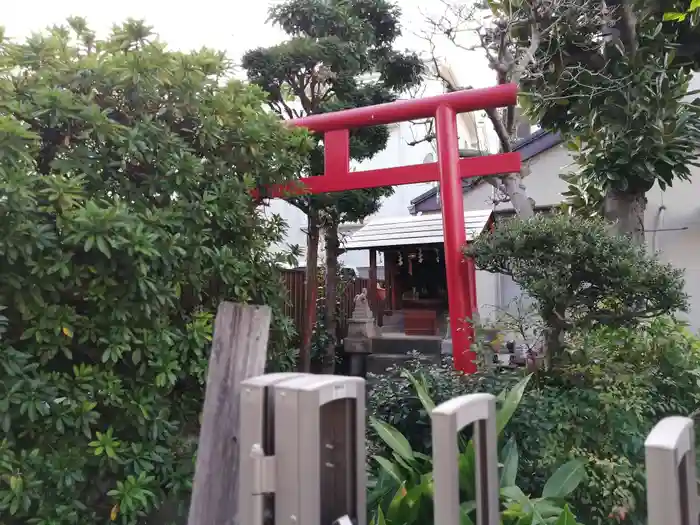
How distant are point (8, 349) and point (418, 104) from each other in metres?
4.60

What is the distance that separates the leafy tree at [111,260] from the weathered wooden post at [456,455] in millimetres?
1854

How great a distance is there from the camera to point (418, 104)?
586cm

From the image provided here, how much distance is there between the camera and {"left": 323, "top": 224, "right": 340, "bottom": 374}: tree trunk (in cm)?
920

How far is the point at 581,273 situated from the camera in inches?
173

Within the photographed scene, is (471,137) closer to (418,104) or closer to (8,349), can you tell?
(418,104)

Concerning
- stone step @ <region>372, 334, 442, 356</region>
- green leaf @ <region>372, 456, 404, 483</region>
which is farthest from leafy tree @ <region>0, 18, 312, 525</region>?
stone step @ <region>372, 334, 442, 356</region>

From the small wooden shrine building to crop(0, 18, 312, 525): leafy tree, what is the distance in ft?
25.9

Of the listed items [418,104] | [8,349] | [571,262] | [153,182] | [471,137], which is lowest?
[8,349]

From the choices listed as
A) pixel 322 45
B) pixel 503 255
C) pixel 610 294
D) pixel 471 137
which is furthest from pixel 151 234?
pixel 471 137

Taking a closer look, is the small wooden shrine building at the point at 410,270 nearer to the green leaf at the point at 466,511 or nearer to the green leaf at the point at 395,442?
the green leaf at the point at 395,442

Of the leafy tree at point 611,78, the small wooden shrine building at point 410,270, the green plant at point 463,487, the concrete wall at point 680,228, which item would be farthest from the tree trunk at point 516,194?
the small wooden shrine building at point 410,270

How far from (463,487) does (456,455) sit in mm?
1818

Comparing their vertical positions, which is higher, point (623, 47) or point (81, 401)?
point (623, 47)

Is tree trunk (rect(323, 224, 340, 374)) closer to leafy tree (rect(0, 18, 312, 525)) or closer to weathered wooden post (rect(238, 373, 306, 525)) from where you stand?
leafy tree (rect(0, 18, 312, 525))
